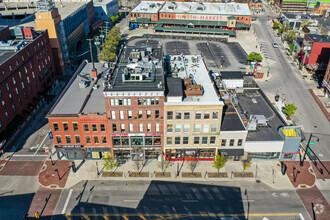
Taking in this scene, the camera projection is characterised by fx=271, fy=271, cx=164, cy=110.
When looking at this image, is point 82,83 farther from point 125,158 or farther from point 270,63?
point 270,63

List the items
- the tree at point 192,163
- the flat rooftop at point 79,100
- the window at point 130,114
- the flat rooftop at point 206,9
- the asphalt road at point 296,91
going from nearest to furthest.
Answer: the window at point 130,114
the flat rooftop at point 79,100
the tree at point 192,163
the asphalt road at point 296,91
the flat rooftop at point 206,9

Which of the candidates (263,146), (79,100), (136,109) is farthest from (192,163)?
(79,100)

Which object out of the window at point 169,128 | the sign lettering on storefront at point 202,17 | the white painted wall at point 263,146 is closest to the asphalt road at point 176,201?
the white painted wall at point 263,146

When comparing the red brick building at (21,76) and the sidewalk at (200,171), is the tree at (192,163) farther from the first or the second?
the red brick building at (21,76)

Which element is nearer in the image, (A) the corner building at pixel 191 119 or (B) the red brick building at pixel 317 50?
(A) the corner building at pixel 191 119

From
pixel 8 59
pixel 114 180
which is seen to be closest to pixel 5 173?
pixel 114 180

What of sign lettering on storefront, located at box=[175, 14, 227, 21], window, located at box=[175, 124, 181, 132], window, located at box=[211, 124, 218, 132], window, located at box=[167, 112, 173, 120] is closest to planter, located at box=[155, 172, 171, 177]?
window, located at box=[175, 124, 181, 132]
